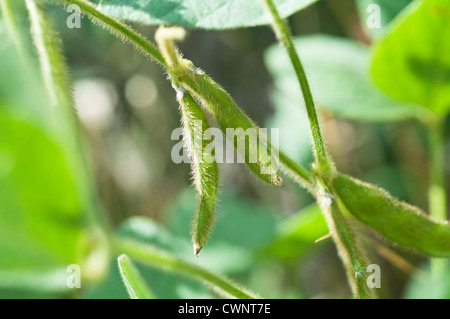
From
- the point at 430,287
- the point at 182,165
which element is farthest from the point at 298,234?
the point at 182,165

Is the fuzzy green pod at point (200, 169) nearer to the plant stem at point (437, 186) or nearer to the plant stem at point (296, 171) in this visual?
the plant stem at point (296, 171)

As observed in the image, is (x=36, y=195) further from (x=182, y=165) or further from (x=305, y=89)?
(x=182, y=165)

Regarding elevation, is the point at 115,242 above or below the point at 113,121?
below

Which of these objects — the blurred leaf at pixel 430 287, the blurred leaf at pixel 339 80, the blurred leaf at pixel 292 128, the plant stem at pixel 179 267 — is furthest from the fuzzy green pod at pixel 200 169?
the blurred leaf at pixel 292 128

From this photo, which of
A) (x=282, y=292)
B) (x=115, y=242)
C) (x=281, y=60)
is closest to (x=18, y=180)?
(x=115, y=242)
